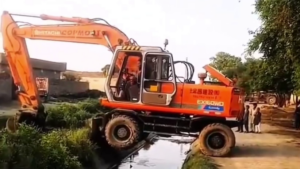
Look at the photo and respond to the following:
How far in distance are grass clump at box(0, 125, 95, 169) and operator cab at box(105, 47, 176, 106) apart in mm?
2103

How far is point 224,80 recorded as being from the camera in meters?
15.9

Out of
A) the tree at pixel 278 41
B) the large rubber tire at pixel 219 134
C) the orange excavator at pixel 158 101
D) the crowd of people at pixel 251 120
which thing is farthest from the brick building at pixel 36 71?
the large rubber tire at pixel 219 134

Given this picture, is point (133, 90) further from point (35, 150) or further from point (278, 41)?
point (278, 41)

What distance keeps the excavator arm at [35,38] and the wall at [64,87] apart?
18967 millimetres

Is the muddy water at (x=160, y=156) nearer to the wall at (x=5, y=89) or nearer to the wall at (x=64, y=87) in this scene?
the wall at (x=5, y=89)

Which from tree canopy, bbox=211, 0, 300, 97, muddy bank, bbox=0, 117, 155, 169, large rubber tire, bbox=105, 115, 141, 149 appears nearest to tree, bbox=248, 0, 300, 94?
tree canopy, bbox=211, 0, 300, 97

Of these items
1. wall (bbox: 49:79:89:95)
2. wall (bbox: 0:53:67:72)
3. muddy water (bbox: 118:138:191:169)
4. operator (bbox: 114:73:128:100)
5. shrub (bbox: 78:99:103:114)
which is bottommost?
muddy water (bbox: 118:138:191:169)

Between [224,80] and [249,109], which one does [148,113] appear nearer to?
[224,80]

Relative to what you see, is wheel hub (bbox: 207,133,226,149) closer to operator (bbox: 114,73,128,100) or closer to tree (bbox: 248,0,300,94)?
operator (bbox: 114,73,128,100)

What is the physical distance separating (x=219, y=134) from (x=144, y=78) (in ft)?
9.13

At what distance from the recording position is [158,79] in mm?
14852

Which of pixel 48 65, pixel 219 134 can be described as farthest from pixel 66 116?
pixel 48 65

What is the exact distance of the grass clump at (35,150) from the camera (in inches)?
419

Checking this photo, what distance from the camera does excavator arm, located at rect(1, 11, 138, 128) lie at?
52.7 ft
